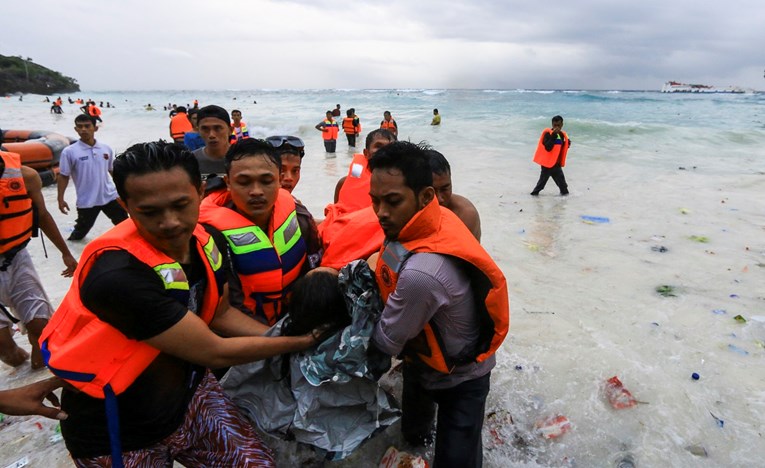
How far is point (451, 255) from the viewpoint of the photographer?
1.73 metres

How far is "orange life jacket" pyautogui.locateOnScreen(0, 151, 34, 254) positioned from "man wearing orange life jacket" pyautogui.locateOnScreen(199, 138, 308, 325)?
1.59 m

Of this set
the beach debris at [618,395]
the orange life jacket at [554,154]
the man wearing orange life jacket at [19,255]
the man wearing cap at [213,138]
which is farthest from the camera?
the orange life jacket at [554,154]

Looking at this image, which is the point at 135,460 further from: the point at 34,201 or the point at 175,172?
the point at 34,201

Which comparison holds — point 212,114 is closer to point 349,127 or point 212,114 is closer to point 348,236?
point 348,236

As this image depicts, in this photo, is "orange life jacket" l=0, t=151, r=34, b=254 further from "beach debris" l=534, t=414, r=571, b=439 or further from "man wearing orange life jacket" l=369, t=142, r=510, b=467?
"beach debris" l=534, t=414, r=571, b=439

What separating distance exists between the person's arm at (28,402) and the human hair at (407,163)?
151cm

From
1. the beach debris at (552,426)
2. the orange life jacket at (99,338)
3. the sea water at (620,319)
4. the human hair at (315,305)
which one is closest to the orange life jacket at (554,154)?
the sea water at (620,319)

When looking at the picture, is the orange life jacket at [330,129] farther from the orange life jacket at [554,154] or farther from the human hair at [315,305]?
the human hair at [315,305]

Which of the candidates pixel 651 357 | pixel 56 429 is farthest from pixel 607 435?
pixel 56 429

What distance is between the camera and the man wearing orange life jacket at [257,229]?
2.04m

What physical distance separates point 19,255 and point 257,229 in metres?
2.17

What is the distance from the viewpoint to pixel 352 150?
14.9 m

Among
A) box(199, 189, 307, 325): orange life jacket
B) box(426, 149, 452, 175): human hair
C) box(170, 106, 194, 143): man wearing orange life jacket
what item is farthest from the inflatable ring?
box(426, 149, 452, 175): human hair

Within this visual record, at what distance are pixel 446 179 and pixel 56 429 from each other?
2.96 m
